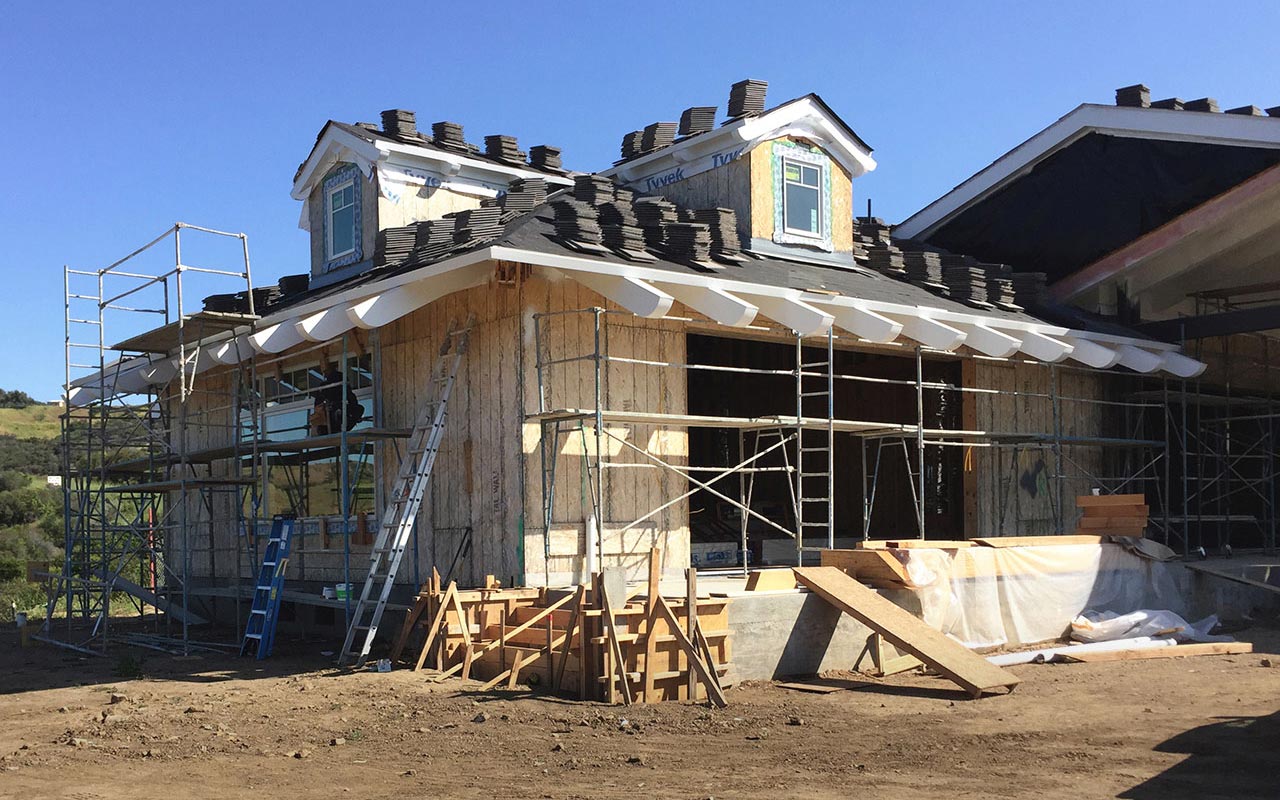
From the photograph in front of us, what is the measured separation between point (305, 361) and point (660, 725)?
10108mm

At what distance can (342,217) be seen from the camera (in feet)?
61.5

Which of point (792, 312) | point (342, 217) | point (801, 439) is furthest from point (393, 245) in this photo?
point (801, 439)

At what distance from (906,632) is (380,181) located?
33.6 feet

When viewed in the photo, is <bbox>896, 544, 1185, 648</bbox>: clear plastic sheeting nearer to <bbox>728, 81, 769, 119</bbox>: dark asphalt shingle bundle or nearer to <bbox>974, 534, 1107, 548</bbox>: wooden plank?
<bbox>974, 534, 1107, 548</bbox>: wooden plank

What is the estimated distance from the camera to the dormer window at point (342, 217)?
1838 cm

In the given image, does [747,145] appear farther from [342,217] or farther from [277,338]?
[277,338]

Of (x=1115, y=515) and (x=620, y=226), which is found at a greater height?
(x=620, y=226)

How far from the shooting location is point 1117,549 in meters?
16.3

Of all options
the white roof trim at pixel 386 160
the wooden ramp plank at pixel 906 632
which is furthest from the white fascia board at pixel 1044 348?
the white roof trim at pixel 386 160

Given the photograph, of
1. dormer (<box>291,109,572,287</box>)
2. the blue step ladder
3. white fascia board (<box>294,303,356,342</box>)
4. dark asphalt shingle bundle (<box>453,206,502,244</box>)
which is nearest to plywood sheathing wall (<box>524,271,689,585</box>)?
dark asphalt shingle bundle (<box>453,206,502,244</box>)

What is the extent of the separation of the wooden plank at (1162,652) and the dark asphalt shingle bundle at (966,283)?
6160mm

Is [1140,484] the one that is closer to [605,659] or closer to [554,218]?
[554,218]

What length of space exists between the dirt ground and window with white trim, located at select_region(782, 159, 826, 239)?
776 centimetres

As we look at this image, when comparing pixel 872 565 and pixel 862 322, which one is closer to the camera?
pixel 872 565
